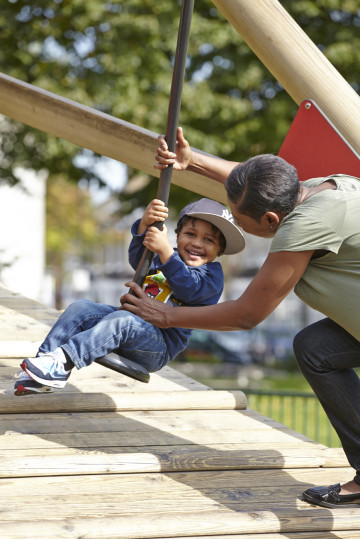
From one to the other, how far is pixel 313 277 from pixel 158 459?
1.03 meters

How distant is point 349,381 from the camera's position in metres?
2.89

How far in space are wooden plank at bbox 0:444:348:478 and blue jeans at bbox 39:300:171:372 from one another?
1.29 ft

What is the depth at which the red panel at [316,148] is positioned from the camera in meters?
3.18

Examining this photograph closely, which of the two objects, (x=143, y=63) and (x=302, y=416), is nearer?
(x=143, y=63)

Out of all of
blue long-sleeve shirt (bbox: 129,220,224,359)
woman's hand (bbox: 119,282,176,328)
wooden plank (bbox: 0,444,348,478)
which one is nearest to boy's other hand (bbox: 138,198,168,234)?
blue long-sleeve shirt (bbox: 129,220,224,359)

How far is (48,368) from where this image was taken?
318 centimetres

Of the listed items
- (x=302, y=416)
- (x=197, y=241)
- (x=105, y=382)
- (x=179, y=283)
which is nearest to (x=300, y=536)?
(x=179, y=283)

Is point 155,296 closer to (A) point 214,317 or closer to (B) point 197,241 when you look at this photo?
(B) point 197,241

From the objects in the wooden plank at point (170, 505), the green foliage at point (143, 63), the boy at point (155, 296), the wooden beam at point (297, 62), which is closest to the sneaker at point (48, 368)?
the boy at point (155, 296)

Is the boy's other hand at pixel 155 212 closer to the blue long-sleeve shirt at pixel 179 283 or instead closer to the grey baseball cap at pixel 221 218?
the blue long-sleeve shirt at pixel 179 283

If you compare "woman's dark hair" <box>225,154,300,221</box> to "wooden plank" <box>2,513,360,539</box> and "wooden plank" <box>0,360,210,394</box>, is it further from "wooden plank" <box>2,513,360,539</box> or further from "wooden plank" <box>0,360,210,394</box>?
"wooden plank" <box>0,360,210,394</box>

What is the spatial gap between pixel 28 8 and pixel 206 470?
8.74 metres

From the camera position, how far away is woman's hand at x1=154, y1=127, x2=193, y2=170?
322 centimetres

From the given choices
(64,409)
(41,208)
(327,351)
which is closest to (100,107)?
(64,409)
